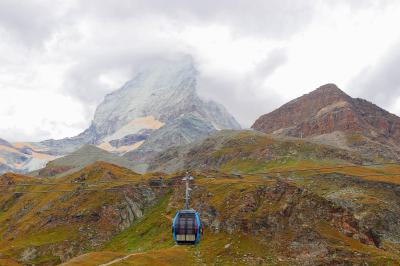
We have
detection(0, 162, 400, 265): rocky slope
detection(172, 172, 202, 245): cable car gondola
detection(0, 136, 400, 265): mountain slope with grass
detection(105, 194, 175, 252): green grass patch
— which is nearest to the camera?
detection(172, 172, 202, 245): cable car gondola

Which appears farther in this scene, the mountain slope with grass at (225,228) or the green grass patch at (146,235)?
the green grass patch at (146,235)

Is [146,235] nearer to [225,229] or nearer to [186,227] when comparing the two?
[225,229]

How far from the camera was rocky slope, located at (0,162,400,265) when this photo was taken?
419 ft

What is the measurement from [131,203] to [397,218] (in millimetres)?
103329

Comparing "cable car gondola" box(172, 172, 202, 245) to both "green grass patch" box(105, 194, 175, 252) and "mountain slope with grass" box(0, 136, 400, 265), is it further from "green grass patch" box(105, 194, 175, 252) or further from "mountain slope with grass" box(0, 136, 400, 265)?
"green grass patch" box(105, 194, 175, 252)

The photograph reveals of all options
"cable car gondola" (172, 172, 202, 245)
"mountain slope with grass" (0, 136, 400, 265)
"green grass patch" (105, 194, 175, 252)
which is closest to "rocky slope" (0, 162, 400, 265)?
"mountain slope with grass" (0, 136, 400, 265)

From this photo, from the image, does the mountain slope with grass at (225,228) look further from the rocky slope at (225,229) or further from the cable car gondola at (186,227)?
the cable car gondola at (186,227)

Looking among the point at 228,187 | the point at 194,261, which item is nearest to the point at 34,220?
the point at 228,187

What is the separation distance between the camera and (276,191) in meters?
160

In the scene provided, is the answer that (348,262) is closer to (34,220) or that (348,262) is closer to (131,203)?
(131,203)

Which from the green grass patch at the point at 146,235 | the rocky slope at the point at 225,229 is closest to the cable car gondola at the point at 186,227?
the rocky slope at the point at 225,229

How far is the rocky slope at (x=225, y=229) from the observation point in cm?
12769

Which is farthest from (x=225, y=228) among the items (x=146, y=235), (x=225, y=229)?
(x=146, y=235)

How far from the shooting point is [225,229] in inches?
5842
